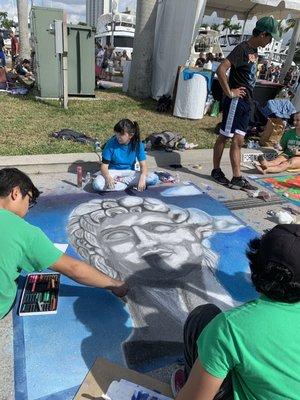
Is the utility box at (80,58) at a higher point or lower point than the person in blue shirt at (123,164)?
higher

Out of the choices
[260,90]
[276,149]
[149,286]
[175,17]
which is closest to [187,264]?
[149,286]

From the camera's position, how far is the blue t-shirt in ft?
13.1

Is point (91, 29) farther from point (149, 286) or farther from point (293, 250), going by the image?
point (293, 250)

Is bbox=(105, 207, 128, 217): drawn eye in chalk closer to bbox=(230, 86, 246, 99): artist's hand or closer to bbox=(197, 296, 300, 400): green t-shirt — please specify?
bbox=(230, 86, 246, 99): artist's hand

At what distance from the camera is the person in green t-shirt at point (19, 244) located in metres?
1.61

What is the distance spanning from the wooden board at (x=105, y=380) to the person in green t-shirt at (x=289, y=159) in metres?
3.38

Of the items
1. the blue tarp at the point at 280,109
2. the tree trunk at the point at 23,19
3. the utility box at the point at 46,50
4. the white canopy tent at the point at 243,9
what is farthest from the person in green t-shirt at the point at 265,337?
the tree trunk at the point at 23,19

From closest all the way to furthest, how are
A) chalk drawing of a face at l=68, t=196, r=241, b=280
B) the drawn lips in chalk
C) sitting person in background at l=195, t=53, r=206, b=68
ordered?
1. chalk drawing of a face at l=68, t=196, r=241, b=280
2. the drawn lips in chalk
3. sitting person in background at l=195, t=53, r=206, b=68

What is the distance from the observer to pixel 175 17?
26.0 ft

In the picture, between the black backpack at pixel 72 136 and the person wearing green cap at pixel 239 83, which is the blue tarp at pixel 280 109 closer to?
the person wearing green cap at pixel 239 83

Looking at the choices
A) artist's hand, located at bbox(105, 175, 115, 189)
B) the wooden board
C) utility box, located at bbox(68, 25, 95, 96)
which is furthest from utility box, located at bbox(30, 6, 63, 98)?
the wooden board

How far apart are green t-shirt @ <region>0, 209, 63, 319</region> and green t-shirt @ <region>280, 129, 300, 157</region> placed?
3.82 metres

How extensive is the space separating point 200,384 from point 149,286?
150 cm

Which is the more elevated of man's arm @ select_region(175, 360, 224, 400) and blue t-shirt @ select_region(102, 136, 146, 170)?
man's arm @ select_region(175, 360, 224, 400)
